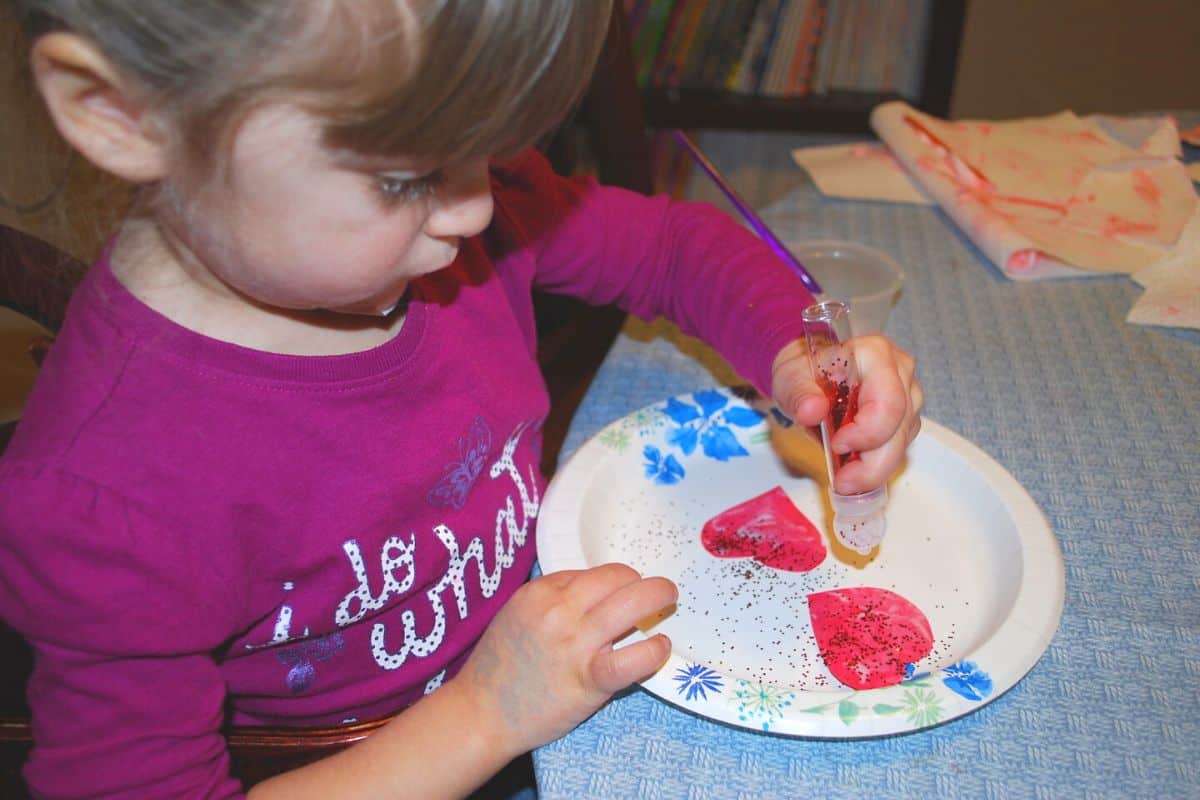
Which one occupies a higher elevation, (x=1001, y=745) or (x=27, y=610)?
(x=27, y=610)

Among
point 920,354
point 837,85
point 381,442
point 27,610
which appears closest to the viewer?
point 27,610

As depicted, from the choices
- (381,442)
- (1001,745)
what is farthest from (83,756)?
(1001,745)

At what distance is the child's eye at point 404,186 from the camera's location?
447 mm

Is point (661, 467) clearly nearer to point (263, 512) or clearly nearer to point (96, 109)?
point (263, 512)

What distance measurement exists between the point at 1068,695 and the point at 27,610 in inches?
21.0

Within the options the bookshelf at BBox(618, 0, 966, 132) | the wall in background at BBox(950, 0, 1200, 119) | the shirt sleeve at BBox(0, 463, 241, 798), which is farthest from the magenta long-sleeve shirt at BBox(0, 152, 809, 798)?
the wall in background at BBox(950, 0, 1200, 119)

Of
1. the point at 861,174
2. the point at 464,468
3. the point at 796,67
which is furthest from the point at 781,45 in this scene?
the point at 464,468

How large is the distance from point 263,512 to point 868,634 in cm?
36

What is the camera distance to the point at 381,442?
1.96 ft

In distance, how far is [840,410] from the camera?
0.63 metres

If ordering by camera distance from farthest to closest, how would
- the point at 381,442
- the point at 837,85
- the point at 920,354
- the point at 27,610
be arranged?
the point at 837,85, the point at 920,354, the point at 381,442, the point at 27,610

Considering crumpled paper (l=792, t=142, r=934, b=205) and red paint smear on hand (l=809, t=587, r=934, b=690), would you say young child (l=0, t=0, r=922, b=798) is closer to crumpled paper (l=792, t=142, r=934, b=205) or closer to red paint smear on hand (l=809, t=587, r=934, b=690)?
red paint smear on hand (l=809, t=587, r=934, b=690)

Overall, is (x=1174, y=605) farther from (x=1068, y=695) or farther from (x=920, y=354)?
(x=920, y=354)

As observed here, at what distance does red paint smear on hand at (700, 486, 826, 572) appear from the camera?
63cm
